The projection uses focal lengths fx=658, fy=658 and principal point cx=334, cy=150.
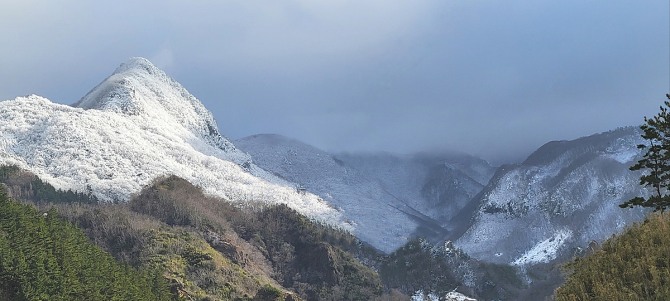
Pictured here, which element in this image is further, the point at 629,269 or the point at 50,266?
the point at 50,266

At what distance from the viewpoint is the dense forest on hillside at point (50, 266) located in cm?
10681

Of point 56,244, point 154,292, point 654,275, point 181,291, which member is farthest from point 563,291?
point 181,291

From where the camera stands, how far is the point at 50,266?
363 feet

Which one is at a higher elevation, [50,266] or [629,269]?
[50,266]

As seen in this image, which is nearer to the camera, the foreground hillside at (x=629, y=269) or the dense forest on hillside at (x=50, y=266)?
the foreground hillside at (x=629, y=269)

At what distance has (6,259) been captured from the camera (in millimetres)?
106500

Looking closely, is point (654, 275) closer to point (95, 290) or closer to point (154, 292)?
point (95, 290)

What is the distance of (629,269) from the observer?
32.0 m

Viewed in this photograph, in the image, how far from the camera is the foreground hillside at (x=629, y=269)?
30311 mm

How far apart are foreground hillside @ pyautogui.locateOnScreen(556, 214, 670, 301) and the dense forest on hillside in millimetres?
91459

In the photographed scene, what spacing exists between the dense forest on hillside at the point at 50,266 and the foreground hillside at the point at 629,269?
9146 centimetres

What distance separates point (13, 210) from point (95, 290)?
23.5 metres

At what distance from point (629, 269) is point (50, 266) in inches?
3982

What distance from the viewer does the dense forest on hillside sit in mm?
106812
